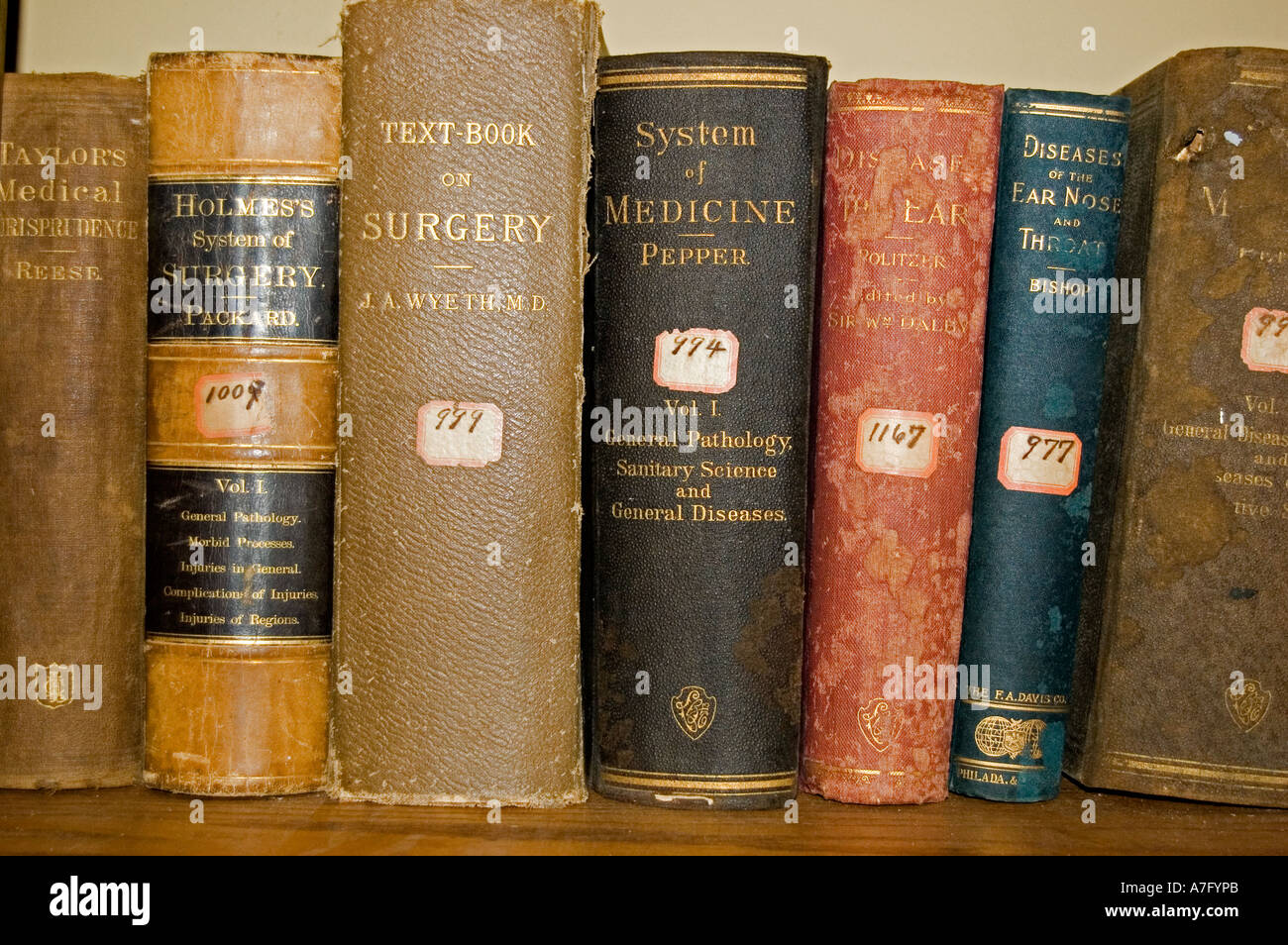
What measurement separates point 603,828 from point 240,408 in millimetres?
350

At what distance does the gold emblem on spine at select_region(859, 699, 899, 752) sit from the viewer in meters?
0.77

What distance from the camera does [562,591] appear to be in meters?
0.76

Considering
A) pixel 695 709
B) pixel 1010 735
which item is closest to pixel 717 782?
pixel 695 709

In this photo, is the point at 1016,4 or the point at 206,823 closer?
the point at 206,823

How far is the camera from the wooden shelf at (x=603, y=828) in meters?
0.70

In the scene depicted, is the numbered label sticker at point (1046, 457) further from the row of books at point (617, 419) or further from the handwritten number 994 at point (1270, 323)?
the handwritten number 994 at point (1270, 323)

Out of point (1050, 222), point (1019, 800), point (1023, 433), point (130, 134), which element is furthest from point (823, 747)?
point (130, 134)

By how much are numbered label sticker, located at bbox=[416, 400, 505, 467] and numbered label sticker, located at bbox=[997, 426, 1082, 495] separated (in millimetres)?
335

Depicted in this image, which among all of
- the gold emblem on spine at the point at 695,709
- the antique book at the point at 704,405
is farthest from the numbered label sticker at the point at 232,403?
the gold emblem on spine at the point at 695,709

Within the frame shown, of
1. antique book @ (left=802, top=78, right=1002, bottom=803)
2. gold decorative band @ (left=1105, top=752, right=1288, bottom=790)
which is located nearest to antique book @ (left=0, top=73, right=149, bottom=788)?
antique book @ (left=802, top=78, right=1002, bottom=803)

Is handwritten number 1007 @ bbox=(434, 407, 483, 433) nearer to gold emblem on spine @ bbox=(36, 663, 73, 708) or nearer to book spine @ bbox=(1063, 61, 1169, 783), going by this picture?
gold emblem on spine @ bbox=(36, 663, 73, 708)

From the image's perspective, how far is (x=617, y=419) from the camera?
0.76 m
